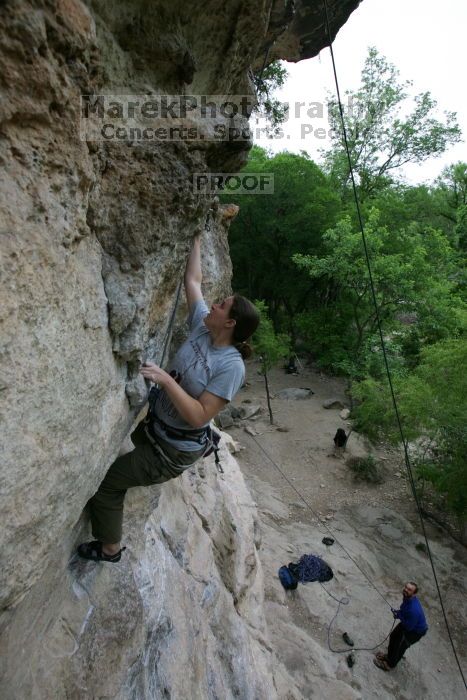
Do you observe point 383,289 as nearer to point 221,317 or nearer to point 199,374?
point 221,317

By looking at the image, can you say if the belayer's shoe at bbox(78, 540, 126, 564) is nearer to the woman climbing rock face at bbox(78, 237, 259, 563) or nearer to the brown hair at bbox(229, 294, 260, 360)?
the woman climbing rock face at bbox(78, 237, 259, 563)

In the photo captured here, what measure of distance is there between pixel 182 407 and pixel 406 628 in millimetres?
6382

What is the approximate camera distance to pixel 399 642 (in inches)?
Answer: 257

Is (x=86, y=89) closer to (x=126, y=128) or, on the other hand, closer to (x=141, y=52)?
(x=126, y=128)

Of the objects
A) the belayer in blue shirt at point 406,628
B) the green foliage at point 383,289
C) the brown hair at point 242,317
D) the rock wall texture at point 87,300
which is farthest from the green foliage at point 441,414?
the brown hair at point 242,317

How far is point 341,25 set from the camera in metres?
6.20

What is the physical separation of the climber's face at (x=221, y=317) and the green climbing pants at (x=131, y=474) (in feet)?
2.79

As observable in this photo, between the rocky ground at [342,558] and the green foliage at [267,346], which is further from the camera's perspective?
the green foliage at [267,346]

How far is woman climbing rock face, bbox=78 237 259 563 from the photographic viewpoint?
2488mm

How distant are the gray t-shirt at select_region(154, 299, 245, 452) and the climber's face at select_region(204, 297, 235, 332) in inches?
4.6

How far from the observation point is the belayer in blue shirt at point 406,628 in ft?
20.8

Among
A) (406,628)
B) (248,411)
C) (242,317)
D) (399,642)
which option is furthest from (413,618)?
(248,411)

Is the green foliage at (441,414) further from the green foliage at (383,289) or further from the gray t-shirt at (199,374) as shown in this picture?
the gray t-shirt at (199,374)

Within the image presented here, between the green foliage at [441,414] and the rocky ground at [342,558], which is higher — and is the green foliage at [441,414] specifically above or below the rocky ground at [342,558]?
above
